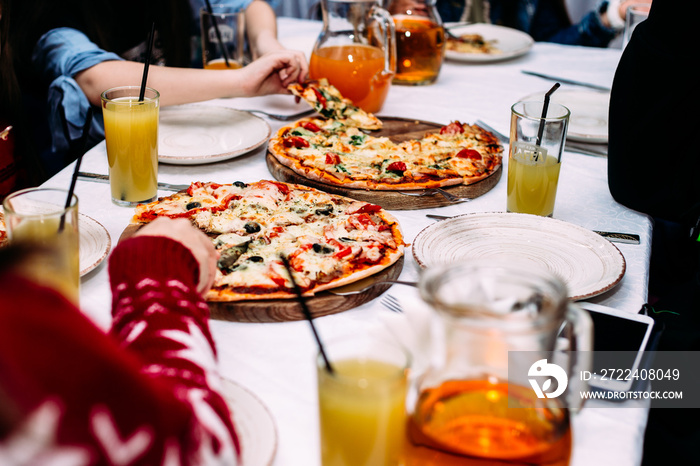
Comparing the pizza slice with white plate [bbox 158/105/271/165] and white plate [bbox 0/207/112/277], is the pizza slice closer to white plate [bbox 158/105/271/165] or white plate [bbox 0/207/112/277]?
white plate [bbox 158/105/271/165]

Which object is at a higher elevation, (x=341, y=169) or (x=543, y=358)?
(x=543, y=358)

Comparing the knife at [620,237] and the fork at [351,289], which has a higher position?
the fork at [351,289]

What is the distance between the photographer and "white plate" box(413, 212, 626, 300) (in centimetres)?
133

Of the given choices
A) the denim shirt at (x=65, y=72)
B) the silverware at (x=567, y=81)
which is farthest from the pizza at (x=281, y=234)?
the silverware at (x=567, y=81)

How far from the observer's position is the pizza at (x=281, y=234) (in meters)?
1.24

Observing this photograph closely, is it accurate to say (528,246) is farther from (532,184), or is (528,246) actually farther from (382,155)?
(382,155)

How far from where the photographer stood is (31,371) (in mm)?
513

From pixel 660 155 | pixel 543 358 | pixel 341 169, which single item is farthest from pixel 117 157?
pixel 660 155

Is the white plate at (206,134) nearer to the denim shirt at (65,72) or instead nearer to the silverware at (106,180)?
the silverware at (106,180)

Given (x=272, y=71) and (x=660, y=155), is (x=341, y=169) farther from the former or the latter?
(x=660, y=155)

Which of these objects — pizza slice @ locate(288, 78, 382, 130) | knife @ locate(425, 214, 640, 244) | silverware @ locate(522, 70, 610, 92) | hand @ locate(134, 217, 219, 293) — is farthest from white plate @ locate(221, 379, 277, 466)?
silverware @ locate(522, 70, 610, 92)

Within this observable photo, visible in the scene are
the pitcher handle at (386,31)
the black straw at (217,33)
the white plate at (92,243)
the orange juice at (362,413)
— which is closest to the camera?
the orange juice at (362,413)

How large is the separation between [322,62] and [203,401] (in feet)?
5.64

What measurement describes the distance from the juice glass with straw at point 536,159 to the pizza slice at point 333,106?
23.7 inches
